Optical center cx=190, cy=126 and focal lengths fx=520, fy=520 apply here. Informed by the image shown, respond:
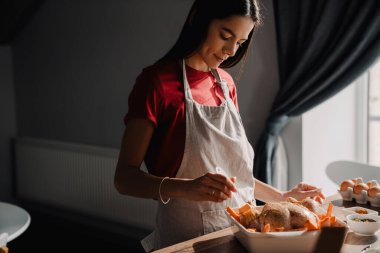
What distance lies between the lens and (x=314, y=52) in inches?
108

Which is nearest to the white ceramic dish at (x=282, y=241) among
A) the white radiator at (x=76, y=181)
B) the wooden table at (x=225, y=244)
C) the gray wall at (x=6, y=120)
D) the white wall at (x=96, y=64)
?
the wooden table at (x=225, y=244)

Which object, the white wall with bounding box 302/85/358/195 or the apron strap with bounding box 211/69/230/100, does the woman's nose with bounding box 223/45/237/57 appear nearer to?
the apron strap with bounding box 211/69/230/100

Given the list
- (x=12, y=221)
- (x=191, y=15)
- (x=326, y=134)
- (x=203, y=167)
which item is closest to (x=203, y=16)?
(x=191, y=15)

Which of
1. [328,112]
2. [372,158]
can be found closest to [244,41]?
[328,112]

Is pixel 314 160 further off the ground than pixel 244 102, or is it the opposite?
pixel 244 102

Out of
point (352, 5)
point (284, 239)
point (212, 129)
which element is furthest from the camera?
point (352, 5)

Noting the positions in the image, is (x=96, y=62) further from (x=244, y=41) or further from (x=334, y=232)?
(x=334, y=232)

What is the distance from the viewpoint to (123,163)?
61.7 inches

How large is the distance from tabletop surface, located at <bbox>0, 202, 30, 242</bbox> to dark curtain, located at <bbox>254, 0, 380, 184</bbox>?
1290 mm

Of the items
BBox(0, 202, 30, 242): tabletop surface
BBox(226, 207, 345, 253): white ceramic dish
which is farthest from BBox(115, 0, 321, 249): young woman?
BBox(0, 202, 30, 242): tabletop surface

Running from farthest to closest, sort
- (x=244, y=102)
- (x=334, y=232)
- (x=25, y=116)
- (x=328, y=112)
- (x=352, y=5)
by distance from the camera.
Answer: (x=25, y=116) → (x=244, y=102) → (x=328, y=112) → (x=352, y=5) → (x=334, y=232)

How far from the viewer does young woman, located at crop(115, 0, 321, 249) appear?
61.6 inches

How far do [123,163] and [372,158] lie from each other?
1.93 m

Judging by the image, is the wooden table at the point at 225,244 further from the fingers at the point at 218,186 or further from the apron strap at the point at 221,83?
the apron strap at the point at 221,83
